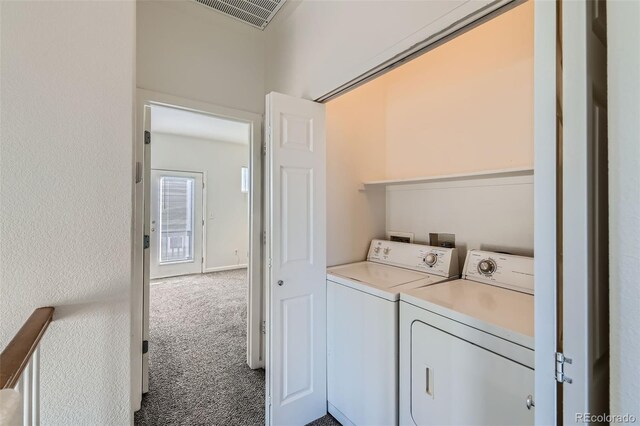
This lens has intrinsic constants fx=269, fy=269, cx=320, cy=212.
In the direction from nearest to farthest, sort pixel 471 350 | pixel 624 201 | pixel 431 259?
pixel 624 201 → pixel 471 350 → pixel 431 259

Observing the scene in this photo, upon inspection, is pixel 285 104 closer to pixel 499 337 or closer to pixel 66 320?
pixel 66 320

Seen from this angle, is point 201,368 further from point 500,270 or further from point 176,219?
point 176,219

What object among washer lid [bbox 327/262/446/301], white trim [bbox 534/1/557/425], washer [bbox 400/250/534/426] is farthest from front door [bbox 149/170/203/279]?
white trim [bbox 534/1/557/425]

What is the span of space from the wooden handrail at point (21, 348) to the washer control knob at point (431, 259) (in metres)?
1.88

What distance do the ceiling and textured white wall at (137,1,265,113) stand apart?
1.73 meters

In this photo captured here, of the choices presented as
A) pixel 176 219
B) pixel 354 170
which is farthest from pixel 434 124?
pixel 176 219

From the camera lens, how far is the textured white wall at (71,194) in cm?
101

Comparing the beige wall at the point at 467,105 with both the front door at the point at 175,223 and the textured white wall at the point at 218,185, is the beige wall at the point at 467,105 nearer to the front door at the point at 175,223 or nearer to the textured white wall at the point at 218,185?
the textured white wall at the point at 218,185

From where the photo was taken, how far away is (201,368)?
2.28m

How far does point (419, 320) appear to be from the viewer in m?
1.27

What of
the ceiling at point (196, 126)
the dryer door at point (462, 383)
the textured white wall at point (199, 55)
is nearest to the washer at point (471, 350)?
the dryer door at point (462, 383)

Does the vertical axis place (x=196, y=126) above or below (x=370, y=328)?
above

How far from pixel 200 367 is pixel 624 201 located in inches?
108

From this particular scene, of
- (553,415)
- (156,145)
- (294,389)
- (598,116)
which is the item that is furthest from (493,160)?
(156,145)
